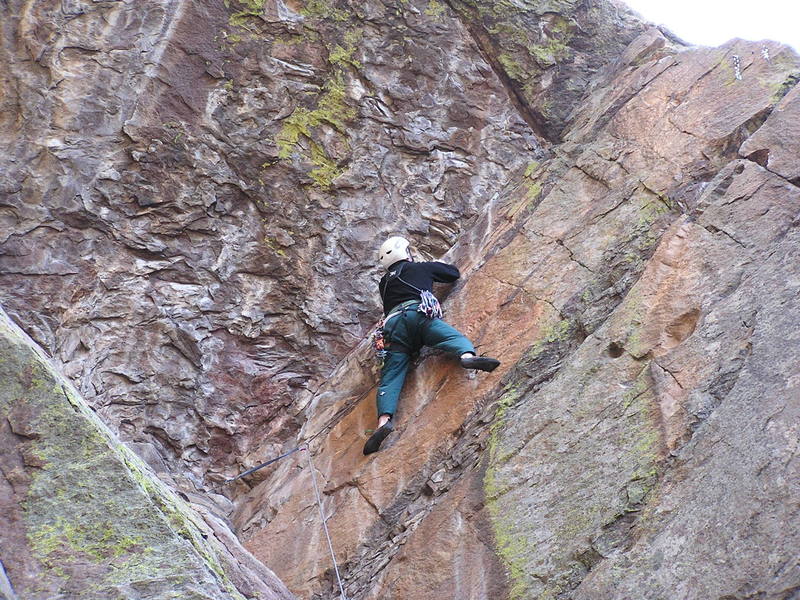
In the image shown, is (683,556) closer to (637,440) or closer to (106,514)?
(637,440)

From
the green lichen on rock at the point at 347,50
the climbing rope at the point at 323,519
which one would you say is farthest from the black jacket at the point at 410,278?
the green lichen on rock at the point at 347,50

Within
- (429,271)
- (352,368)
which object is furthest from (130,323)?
(429,271)

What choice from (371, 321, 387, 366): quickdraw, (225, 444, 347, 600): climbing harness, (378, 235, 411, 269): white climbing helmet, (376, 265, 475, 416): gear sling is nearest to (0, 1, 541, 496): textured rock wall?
(225, 444, 347, 600): climbing harness

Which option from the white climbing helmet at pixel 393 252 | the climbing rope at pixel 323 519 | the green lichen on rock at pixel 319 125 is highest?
the green lichen on rock at pixel 319 125

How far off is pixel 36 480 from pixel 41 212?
A: 4.25 m

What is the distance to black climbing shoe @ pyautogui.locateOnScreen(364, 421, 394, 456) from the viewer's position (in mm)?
A: 6730

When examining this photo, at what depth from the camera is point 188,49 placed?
865 centimetres

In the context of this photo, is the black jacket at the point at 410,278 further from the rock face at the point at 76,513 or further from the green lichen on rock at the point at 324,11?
the green lichen on rock at the point at 324,11

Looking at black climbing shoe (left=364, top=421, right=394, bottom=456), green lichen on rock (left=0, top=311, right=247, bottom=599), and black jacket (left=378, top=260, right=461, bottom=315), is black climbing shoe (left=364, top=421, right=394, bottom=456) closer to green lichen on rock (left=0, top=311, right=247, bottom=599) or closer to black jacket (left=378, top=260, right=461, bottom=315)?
black jacket (left=378, top=260, right=461, bottom=315)

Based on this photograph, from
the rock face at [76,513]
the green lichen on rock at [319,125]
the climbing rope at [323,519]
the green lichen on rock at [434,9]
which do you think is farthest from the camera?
the green lichen on rock at [434,9]

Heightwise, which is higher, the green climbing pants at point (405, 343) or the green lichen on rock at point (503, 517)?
the green climbing pants at point (405, 343)

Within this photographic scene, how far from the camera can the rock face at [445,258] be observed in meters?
5.29

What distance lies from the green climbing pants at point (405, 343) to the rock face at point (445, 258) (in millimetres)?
260

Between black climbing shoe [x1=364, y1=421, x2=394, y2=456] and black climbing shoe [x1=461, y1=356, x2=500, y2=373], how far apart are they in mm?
861
